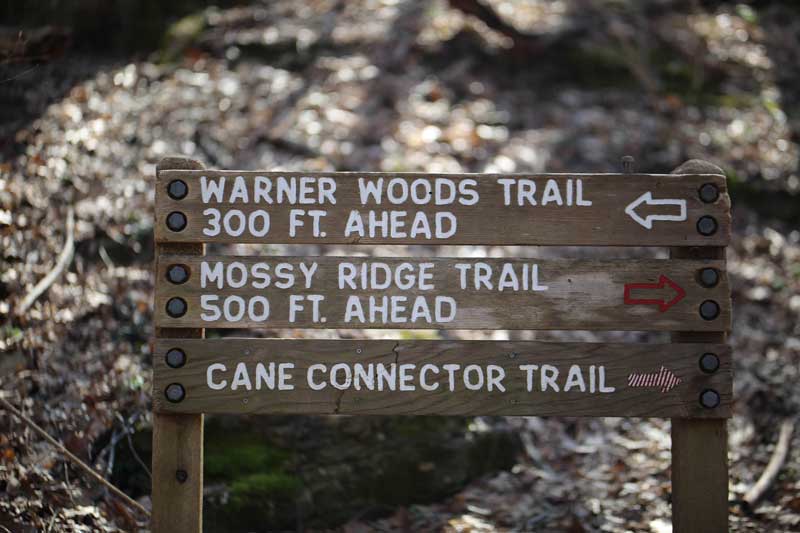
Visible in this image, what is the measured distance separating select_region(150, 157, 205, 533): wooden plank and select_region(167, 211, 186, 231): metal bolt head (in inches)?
4.9

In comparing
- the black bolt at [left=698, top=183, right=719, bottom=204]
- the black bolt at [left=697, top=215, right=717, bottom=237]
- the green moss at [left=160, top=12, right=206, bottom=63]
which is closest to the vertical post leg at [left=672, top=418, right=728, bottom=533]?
the black bolt at [left=697, top=215, right=717, bottom=237]

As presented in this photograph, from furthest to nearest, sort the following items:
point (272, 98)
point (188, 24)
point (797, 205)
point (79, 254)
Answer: point (188, 24), point (272, 98), point (797, 205), point (79, 254)

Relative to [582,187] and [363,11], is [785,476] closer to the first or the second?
[582,187]

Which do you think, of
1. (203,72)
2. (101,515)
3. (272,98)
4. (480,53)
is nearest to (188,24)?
(203,72)

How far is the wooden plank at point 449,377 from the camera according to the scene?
3.45 metres

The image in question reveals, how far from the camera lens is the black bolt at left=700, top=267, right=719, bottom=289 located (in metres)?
3.49

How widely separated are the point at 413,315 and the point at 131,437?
208cm

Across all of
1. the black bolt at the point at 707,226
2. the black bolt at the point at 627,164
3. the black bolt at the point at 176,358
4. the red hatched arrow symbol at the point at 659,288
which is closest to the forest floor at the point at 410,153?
the black bolt at the point at 176,358

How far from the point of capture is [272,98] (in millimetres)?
8227

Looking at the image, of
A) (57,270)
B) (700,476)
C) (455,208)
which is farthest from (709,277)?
(57,270)

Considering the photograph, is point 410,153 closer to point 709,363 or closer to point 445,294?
point 445,294

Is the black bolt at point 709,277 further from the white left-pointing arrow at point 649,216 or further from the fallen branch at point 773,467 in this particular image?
the fallen branch at point 773,467

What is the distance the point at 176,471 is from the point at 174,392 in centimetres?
36

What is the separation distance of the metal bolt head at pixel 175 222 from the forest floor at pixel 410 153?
5.14 feet
